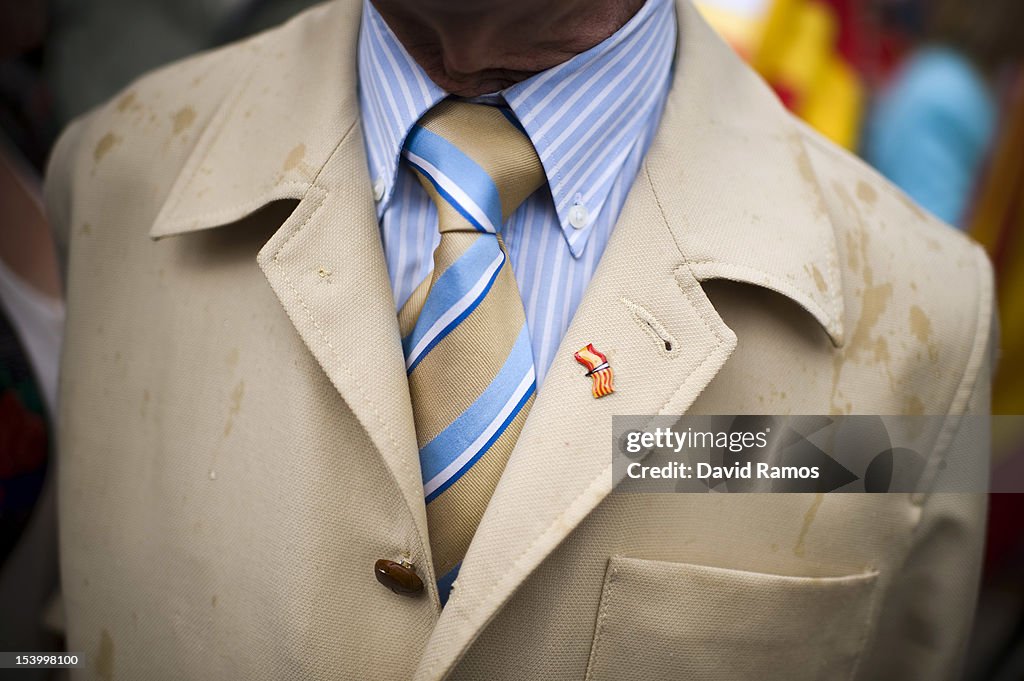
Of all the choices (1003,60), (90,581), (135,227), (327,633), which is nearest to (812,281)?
(327,633)

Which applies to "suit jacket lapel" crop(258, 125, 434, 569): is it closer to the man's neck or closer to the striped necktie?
the striped necktie

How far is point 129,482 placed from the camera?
1.14 metres

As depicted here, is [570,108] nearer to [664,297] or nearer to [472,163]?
[472,163]

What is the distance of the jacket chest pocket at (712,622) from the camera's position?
1.00m

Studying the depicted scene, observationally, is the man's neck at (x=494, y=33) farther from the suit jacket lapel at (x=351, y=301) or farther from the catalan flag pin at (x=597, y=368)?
the catalan flag pin at (x=597, y=368)

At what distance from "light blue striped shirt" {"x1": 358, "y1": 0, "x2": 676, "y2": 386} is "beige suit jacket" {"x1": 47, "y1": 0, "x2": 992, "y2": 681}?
0.15 feet

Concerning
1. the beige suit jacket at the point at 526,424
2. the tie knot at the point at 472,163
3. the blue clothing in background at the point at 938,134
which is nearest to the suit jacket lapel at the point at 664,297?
the beige suit jacket at the point at 526,424

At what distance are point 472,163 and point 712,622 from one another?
0.64m

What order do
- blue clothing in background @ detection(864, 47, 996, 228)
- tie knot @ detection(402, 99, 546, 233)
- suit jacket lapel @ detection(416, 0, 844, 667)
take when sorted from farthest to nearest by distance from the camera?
blue clothing in background @ detection(864, 47, 996, 228) → tie knot @ detection(402, 99, 546, 233) → suit jacket lapel @ detection(416, 0, 844, 667)

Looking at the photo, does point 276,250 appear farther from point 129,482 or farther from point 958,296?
point 958,296

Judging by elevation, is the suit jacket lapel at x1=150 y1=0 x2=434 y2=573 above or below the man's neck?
below

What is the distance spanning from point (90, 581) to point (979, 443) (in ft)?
4.19

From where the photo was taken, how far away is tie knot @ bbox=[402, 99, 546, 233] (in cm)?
102

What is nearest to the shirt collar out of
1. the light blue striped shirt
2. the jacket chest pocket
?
the light blue striped shirt
